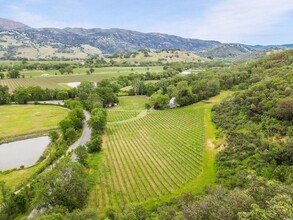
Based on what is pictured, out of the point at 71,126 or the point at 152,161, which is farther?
the point at 71,126

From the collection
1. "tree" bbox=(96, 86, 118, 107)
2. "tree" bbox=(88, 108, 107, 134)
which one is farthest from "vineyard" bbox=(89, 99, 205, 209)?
"tree" bbox=(96, 86, 118, 107)

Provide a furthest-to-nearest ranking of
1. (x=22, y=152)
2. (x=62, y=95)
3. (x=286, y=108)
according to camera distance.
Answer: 1. (x=62, y=95)
2. (x=22, y=152)
3. (x=286, y=108)

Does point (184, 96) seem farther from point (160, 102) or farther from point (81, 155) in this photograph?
point (81, 155)

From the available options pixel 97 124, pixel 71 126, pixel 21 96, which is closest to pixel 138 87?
pixel 21 96

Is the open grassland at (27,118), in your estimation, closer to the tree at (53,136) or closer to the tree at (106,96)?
the tree at (53,136)

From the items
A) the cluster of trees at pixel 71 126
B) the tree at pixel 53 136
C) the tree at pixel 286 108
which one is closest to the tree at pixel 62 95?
the cluster of trees at pixel 71 126

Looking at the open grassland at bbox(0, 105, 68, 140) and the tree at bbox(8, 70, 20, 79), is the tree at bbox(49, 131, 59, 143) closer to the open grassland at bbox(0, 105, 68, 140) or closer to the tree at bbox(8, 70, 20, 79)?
the open grassland at bbox(0, 105, 68, 140)

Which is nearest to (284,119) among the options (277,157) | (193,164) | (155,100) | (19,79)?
(277,157)
